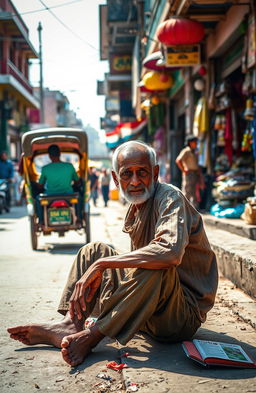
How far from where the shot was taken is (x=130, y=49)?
27.6 meters

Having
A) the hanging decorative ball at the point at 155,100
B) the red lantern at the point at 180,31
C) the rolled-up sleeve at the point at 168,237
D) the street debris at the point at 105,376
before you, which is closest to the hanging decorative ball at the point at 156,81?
the hanging decorative ball at the point at 155,100

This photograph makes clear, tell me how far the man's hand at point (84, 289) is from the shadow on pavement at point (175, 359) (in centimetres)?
38

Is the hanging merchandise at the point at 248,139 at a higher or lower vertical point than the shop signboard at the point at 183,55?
lower

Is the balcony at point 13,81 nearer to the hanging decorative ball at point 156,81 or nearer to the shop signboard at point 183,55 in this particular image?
Result: the hanging decorative ball at point 156,81

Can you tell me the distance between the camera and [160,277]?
113 inches

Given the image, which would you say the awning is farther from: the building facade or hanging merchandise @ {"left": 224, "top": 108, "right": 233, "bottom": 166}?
hanging merchandise @ {"left": 224, "top": 108, "right": 233, "bottom": 166}

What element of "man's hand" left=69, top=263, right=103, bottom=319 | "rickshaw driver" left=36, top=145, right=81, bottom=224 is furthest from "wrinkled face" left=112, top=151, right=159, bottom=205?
"rickshaw driver" left=36, top=145, right=81, bottom=224

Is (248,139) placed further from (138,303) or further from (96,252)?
(138,303)

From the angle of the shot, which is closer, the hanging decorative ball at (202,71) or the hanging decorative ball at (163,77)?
the hanging decorative ball at (202,71)

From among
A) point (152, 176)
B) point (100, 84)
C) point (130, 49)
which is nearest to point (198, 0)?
point (152, 176)

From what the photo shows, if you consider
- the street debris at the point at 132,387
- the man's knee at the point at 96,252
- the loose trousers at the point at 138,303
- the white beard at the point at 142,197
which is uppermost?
the white beard at the point at 142,197

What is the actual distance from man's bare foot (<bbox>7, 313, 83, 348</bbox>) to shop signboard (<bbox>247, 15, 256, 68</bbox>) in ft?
18.1

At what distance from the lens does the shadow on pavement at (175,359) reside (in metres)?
2.74

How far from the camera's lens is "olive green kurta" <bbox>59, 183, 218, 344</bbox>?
2871mm
